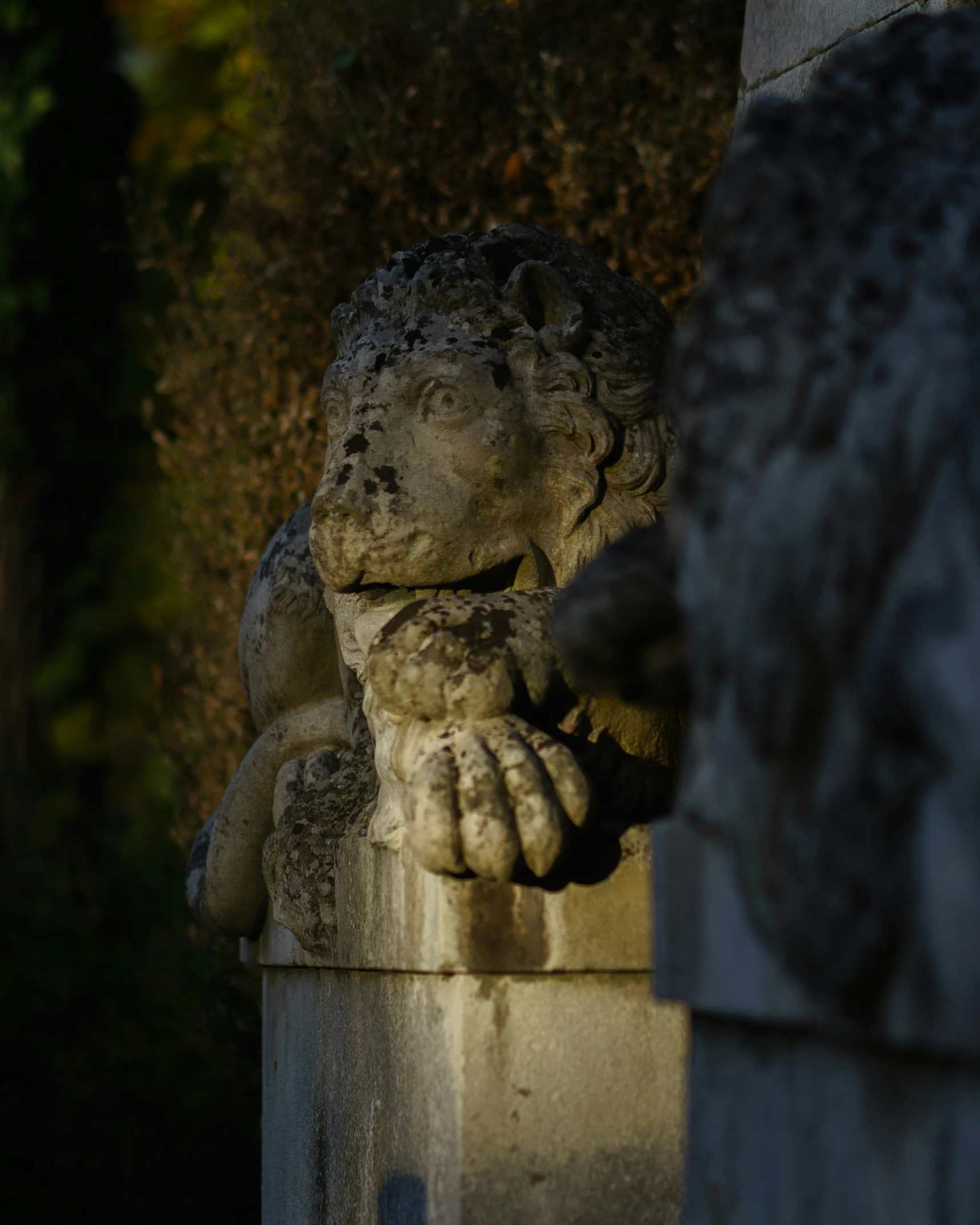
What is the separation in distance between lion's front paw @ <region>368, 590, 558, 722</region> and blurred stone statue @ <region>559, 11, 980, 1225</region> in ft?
2.92

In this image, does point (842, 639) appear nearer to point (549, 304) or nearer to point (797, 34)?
point (549, 304)

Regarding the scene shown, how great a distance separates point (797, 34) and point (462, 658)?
1.79 metres

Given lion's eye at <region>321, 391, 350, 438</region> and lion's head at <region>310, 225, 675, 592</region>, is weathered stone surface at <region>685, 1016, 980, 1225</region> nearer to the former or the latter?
lion's head at <region>310, 225, 675, 592</region>

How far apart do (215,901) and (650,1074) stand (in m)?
1.22

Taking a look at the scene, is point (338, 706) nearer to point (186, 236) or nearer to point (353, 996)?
point (353, 996)

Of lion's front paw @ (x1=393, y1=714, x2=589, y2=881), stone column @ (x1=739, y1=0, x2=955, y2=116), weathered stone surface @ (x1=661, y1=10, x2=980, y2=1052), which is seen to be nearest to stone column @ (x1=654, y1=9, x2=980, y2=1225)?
weathered stone surface @ (x1=661, y1=10, x2=980, y2=1052)

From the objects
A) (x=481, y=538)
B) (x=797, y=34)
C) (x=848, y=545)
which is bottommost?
(x=848, y=545)

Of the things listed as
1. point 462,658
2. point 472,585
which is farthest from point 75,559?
point 462,658

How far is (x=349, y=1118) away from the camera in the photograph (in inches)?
108

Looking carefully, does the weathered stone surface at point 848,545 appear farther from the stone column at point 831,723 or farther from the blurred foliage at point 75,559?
the blurred foliage at point 75,559

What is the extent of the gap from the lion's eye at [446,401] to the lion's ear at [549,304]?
0.18 m

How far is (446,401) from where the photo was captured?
2.61 metres

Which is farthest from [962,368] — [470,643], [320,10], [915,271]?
[320,10]

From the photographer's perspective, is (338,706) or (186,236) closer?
(338,706)
